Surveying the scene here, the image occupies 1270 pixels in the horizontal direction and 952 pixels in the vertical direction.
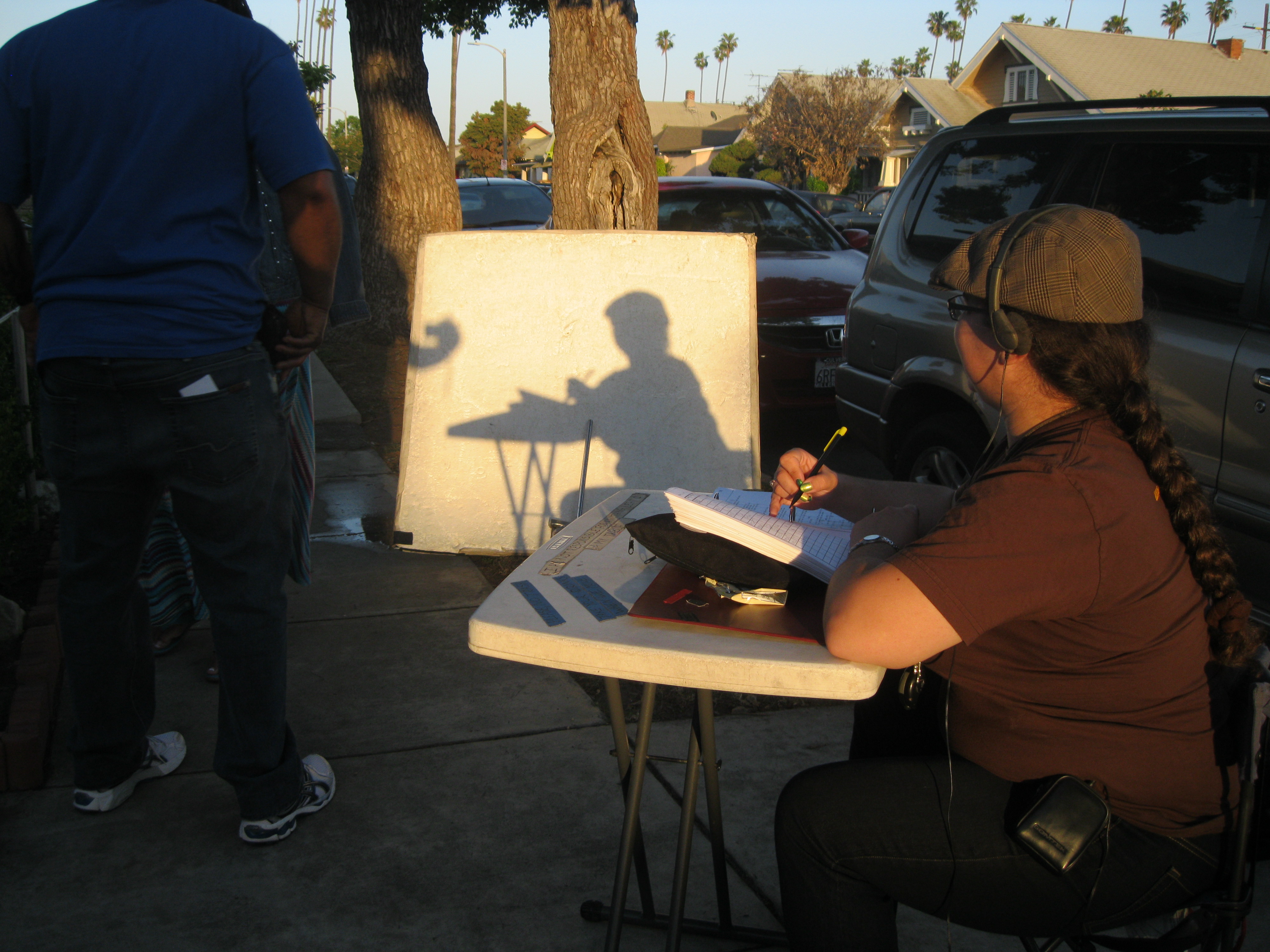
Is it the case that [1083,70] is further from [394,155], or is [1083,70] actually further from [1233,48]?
[394,155]

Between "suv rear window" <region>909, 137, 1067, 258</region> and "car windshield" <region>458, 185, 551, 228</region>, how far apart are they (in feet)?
25.9

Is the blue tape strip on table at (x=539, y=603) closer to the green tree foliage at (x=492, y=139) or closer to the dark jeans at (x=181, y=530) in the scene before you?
the dark jeans at (x=181, y=530)

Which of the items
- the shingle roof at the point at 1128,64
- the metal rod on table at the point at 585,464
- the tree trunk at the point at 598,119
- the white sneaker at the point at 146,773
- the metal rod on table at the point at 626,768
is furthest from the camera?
the shingle roof at the point at 1128,64

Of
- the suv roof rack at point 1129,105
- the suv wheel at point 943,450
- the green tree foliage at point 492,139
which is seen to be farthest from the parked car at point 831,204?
the green tree foliage at point 492,139

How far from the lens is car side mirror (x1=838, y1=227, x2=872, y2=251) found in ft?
29.6

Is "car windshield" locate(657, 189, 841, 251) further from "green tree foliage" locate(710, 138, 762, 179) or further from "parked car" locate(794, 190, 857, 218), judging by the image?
"green tree foliage" locate(710, 138, 762, 179)

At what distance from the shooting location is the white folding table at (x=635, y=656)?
157 centimetres

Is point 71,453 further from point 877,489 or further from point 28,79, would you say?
point 877,489

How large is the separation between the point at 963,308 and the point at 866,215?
26244 mm

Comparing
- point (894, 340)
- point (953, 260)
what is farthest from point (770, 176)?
point (953, 260)

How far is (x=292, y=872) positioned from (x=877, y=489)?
1.62 m

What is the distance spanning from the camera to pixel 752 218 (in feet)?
28.7

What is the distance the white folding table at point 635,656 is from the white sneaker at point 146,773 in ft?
4.20

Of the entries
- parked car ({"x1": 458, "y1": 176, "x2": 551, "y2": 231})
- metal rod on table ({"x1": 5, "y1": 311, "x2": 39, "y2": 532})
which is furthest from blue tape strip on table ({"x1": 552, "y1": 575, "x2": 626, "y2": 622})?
parked car ({"x1": 458, "y1": 176, "x2": 551, "y2": 231})
